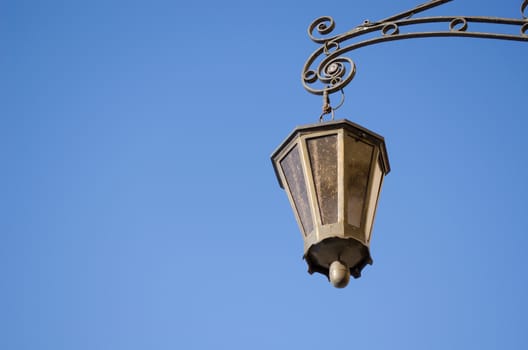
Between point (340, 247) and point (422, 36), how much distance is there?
6.33ft

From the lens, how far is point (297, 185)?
13.9 ft

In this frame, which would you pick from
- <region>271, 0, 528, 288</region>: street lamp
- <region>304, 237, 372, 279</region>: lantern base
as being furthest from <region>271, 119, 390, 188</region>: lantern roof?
<region>304, 237, 372, 279</region>: lantern base

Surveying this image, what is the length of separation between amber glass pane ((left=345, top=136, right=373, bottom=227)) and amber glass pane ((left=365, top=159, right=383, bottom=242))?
6 cm

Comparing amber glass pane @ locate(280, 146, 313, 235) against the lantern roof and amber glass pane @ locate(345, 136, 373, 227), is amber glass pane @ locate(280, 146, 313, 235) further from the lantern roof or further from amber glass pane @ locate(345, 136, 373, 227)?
amber glass pane @ locate(345, 136, 373, 227)

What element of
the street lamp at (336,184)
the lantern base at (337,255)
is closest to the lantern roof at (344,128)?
the street lamp at (336,184)

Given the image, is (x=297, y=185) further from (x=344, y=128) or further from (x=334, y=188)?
(x=344, y=128)

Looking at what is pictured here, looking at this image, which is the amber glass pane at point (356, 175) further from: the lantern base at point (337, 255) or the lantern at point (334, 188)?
the lantern base at point (337, 255)

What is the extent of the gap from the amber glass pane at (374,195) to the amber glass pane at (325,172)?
0.24 metres

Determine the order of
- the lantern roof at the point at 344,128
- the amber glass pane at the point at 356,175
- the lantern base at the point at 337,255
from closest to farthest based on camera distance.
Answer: the lantern base at the point at 337,255 < the amber glass pane at the point at 356,175 < the lantern roof at the point at 344,128

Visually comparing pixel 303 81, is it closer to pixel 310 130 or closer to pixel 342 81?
pixel 342 81

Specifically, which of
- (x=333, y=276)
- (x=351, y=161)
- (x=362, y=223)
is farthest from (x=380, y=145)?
(x=333, y=276)

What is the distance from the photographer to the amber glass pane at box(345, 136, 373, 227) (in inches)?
157

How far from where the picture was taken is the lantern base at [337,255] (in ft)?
12.6

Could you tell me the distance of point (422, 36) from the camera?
5.09 meters
